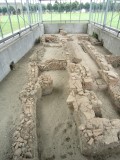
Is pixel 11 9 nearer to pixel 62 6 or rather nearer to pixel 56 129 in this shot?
pixel 56 129

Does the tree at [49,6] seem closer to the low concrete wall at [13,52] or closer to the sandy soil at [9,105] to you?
the low concrete wall at [13,52]

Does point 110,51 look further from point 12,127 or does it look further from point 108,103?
point 12,127

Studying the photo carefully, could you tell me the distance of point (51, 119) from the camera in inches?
162

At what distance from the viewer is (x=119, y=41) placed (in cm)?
796

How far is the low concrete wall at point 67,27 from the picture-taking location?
662 inches

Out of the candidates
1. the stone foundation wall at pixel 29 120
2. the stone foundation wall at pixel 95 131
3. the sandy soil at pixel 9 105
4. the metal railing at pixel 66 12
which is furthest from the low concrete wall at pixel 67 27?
the stone foundation wall at pixel 95 131

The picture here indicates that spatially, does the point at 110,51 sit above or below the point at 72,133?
above

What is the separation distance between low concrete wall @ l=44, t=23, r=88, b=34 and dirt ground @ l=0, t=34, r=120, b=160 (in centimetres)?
1217

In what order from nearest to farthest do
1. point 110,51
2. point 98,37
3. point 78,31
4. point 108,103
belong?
point 108,103 < point 110,51 < point 98,37 < point 78,31

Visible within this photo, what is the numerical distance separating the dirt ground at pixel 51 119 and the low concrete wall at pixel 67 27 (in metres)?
12.2

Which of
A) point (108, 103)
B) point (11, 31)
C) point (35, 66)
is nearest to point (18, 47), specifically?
point (11, 31)

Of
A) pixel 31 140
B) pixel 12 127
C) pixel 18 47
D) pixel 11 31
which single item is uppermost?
pixel 11 31

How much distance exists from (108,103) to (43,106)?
2.22m

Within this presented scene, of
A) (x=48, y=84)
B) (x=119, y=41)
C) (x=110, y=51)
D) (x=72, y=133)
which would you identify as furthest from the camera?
(x=110, y=51)
